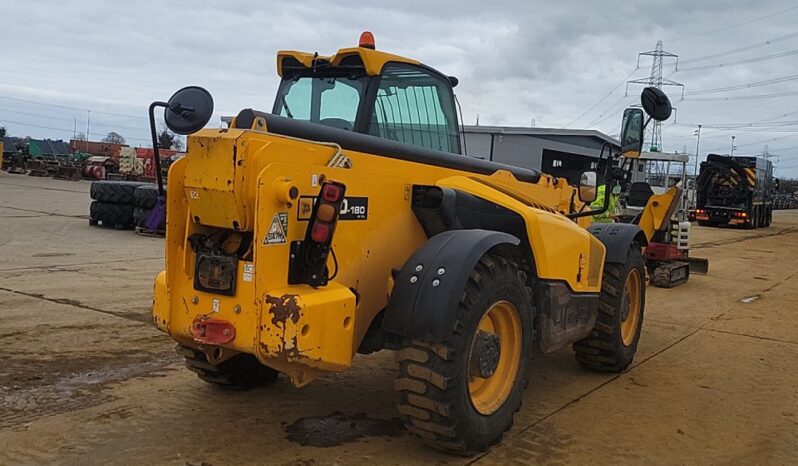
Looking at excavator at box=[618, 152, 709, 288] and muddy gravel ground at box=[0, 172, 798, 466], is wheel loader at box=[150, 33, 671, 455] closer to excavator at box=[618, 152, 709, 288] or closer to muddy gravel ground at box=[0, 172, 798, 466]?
muddy gravel ground at box=[0, 172, 798, 466]

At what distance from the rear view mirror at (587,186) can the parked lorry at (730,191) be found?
28714mm

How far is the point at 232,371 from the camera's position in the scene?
4.71 metres

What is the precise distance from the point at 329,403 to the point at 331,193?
1900 mm

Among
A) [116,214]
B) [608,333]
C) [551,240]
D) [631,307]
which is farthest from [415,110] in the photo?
[116,214]

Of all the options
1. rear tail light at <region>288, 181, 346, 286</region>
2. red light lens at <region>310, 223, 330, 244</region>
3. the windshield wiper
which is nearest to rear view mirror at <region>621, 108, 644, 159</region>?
the windshield wiper

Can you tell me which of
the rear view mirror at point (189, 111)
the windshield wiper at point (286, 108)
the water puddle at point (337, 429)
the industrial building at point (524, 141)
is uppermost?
the industrial building at point (524, 141)

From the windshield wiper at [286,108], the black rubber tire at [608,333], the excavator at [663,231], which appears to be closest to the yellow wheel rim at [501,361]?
the black rubber tire at [608,333]

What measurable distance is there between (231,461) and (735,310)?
795cm

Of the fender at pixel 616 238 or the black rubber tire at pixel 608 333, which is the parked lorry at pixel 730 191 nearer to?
the fender at pixel 616 238

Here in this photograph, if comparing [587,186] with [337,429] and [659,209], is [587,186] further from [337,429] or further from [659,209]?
[659,209]

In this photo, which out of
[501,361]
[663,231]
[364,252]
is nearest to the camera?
[364,252]

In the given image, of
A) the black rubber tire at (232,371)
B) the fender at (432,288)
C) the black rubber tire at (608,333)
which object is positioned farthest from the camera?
the black rubber tire at (608,333)

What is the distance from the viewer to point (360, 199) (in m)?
3.81

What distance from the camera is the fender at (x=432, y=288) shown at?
3568 millimetres
